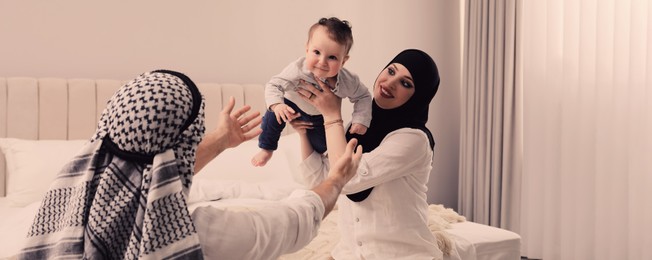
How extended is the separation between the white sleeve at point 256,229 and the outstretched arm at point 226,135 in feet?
0.89

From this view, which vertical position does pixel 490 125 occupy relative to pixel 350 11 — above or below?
below

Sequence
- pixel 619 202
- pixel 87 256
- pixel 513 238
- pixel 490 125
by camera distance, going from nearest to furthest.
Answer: pixel 87 256 → pixel 513 238 → pixel 619 202 → pixel 490 125

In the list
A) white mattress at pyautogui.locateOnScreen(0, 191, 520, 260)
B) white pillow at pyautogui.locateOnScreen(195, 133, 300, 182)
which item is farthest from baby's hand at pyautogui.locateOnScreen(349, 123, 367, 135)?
white pillow at pyautogui.locateOnScreen(195, 133, 300, 182)

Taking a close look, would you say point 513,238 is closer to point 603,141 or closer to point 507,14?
point 603,141

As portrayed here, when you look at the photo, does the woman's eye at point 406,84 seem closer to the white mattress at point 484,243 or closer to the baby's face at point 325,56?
the baby's face at point 325,56

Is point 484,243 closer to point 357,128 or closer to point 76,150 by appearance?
point 357,128

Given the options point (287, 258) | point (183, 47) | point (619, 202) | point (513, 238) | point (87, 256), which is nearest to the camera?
point (87, 256)

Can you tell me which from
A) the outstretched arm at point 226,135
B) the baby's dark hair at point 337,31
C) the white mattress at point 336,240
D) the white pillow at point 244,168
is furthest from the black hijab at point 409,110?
the white pillow at point 244,168

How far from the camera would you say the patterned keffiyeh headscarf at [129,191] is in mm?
1230

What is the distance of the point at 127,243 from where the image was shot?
4.23 ft

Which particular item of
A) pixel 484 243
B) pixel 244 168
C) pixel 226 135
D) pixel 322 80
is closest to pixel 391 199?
pixel 322 80

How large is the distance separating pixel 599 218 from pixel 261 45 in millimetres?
2252

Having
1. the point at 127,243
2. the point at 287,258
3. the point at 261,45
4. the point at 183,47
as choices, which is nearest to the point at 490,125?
the point at 261,45

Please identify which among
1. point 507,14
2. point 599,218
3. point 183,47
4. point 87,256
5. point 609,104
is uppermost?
point 507,14
